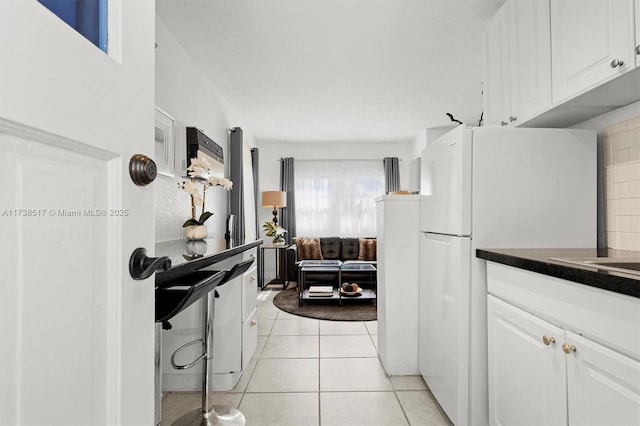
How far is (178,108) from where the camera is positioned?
9.29 ft

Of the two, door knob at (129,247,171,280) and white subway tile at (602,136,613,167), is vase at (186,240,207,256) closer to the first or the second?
door knob at (129,247,171,280)

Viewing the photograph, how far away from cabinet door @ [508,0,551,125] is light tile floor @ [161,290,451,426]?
1773 millimetres

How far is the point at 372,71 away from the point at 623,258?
2591 millimetres

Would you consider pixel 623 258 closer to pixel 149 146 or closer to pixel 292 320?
pixel 149 146

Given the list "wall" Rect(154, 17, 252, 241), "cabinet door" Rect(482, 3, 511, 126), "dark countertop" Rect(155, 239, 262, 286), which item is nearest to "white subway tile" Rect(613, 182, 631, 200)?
"cabinet door" Rect(482, 3, 511, 126)

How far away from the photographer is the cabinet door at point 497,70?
82.0 inches

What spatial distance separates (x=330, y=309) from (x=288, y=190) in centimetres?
286

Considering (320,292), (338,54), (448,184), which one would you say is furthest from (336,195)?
(448,184)

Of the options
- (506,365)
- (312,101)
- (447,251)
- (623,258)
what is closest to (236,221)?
(312,101)

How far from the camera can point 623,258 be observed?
1445mm

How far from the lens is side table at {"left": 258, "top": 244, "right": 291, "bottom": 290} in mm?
5812

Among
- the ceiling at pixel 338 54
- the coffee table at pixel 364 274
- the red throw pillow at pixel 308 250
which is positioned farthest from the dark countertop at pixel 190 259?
the red throw pillow at pixel 308 250

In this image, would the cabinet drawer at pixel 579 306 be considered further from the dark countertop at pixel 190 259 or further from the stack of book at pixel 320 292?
the stack of book at pixel 320 292

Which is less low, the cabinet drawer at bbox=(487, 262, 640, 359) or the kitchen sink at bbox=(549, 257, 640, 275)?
the kitchen sink at bbox=(549, 257, 640, 275)
